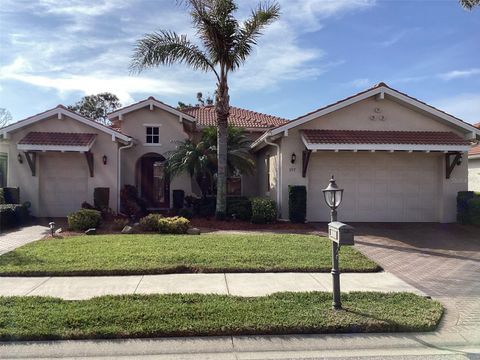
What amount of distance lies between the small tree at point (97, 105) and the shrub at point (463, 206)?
41.3 metres

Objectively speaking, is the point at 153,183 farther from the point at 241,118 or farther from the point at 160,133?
the point at 241,118

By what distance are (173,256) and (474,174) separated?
60.0 ft

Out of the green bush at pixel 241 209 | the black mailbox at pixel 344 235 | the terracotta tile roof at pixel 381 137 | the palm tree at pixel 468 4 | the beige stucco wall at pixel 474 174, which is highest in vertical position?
the palm tree at pixel 468 4

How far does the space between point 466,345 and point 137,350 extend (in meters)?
3.89

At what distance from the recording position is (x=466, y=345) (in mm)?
4984

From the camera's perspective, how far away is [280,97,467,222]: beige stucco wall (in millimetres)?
15180

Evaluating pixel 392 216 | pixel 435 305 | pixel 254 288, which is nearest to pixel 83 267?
pixel 254 288

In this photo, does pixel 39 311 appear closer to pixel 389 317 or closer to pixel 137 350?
pixel 137 350

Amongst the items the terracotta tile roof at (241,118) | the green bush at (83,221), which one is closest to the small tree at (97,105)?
the terracotta tile roof at (241,118)

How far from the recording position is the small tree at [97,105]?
48500 millimetres

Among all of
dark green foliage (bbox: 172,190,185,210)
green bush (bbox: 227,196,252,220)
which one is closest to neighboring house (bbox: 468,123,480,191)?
green bush (bbox: 227,196,252,220)

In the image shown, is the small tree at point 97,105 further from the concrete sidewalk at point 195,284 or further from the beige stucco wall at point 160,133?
the concrete sidewalk at point 195,284

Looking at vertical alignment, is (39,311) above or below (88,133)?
below

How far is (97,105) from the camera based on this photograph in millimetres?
49250
